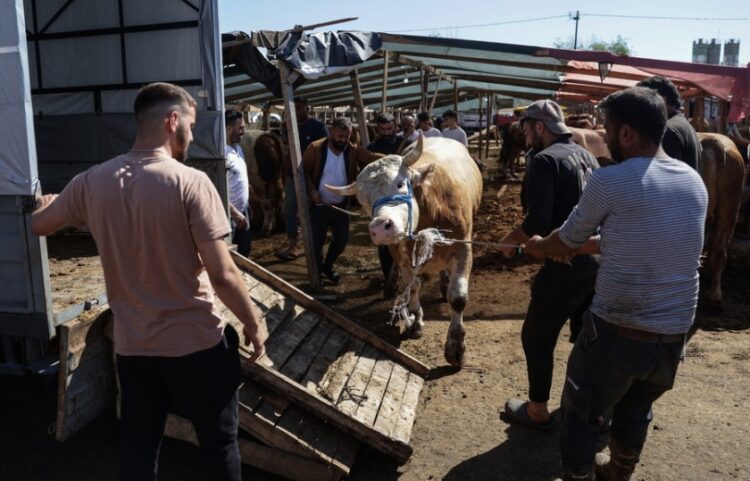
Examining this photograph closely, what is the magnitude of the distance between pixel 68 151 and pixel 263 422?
14.4 feet

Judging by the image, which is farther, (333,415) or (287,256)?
(287,256)

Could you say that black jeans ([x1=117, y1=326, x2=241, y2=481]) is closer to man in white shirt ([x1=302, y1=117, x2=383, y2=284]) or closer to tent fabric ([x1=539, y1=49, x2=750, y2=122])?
man in white shirt ([x1=302, y1=117, x2=383, y2=284])

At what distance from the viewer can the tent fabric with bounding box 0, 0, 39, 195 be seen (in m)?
2.83

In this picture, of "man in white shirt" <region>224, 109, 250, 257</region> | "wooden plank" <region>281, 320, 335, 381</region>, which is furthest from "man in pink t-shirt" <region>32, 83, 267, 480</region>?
"man in white shirt" <region>224, 109, 250, 257</region>

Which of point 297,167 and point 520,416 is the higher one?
point 297,167

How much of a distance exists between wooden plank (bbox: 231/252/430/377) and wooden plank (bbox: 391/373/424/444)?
0.12m

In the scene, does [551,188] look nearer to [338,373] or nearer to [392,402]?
[392,402]

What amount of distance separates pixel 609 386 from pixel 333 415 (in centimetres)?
152

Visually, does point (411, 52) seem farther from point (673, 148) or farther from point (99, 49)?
point (673, 148)

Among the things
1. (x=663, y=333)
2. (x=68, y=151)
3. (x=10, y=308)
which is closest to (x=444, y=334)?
(x=663, y=333)

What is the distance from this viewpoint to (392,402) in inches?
150

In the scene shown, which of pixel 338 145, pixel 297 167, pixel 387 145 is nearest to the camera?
pixel 338 145

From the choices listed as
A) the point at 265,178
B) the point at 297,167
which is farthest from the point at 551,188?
the point at 265,178

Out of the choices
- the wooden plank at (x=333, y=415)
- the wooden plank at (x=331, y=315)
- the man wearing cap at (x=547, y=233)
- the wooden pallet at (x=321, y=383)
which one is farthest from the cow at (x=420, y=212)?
the wooden plank at (x=333, y=415)
